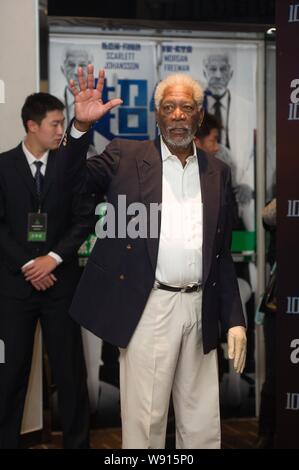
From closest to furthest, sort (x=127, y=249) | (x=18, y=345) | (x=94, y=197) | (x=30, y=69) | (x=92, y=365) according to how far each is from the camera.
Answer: (x=127, y=249), (x=94, y=197), (x=18, y=345), (x=30, y=69), (x=92, y=365)

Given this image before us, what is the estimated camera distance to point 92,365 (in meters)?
4.59

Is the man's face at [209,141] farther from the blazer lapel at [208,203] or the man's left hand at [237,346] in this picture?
the man's left hand at [237,346]

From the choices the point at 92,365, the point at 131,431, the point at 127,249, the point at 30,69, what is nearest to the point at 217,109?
the point at 30,69

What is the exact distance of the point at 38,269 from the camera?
3748 millimetres

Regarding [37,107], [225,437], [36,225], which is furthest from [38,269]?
[225,437]

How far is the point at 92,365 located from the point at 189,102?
219 cm

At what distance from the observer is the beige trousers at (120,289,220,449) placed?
2.87m

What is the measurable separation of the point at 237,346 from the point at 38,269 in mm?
1220

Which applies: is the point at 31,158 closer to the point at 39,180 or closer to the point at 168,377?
the point at 39,180

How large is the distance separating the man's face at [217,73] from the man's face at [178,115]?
69.1 inches

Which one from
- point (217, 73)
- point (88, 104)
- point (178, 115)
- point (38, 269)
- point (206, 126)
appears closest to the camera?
point (88, 104)

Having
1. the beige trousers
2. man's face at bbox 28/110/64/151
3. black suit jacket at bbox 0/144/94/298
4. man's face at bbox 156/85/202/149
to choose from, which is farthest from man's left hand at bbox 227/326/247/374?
man's face at bbox 28/110/64/151

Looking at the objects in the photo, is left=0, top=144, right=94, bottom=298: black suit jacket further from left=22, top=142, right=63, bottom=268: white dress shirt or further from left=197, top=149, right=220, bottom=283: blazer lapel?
left=197, top=149, right=220, bottom=283: blazer lapel
